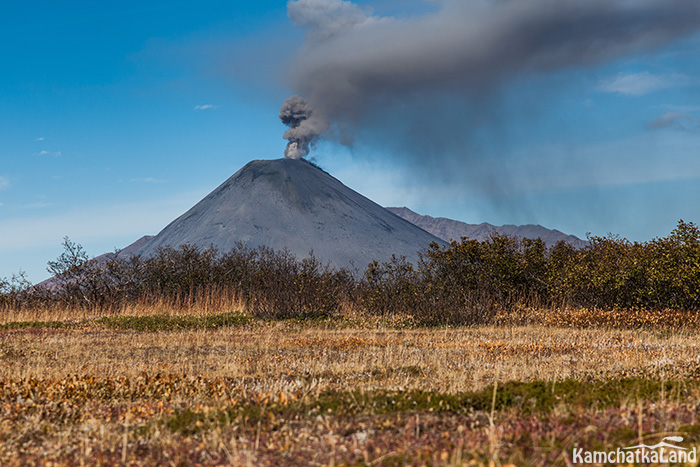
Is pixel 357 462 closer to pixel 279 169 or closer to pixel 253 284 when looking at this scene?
pixel 253 284

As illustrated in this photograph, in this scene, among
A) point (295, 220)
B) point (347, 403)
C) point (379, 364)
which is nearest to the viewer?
point (347, 403)

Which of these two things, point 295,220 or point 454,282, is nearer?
point 454,282

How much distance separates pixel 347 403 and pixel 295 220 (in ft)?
494

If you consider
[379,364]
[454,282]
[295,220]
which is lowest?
[379,364]

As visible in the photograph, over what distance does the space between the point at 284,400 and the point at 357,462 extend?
1892 millimetres

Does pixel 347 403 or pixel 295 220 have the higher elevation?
pixel 295 220

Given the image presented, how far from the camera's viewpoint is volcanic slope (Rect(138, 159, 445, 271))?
143375 millimetres

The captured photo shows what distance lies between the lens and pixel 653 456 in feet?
13.4

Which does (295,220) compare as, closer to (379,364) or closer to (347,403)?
(379,364)

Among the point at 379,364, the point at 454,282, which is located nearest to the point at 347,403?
the point at 379,364

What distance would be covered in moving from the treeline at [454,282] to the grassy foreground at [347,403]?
19.9ft

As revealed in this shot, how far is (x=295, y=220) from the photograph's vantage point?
15562cm

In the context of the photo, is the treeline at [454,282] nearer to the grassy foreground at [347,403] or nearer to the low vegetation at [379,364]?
the low vegetation at [379,364]

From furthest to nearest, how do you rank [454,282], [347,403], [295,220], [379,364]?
[295,220], [454,282], [379,364], [347,403]
